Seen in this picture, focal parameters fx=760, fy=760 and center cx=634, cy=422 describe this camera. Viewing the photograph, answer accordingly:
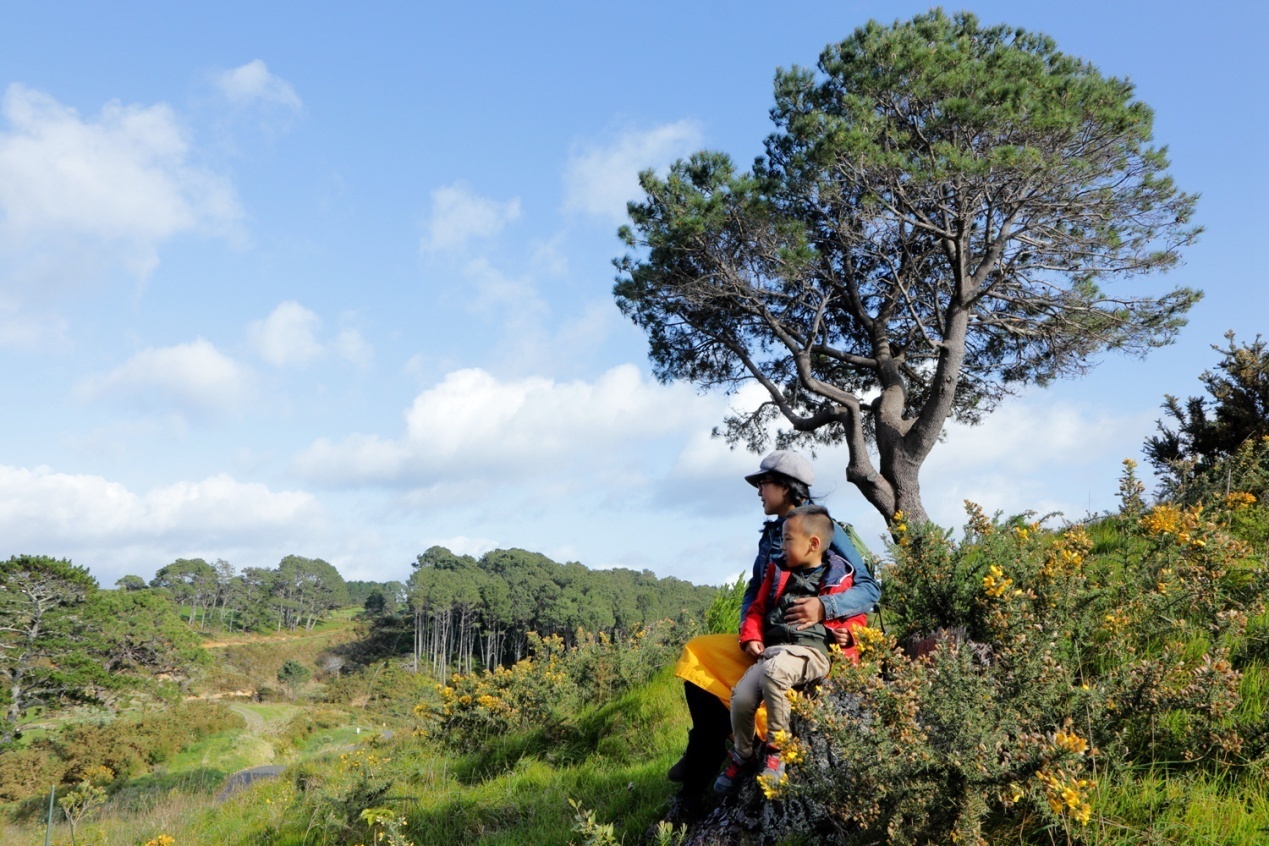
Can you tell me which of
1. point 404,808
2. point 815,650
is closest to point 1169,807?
point 815,650

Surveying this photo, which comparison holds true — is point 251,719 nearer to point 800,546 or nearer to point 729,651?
point 729,651

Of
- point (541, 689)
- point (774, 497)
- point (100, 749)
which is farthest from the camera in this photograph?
point (100, 749)

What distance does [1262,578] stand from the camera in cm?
360

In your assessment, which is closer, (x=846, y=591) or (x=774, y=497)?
(x=846, y=591)

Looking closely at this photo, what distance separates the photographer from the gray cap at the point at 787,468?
4109 mm

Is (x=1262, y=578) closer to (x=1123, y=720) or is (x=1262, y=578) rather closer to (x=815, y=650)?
(x=1123, y=720)

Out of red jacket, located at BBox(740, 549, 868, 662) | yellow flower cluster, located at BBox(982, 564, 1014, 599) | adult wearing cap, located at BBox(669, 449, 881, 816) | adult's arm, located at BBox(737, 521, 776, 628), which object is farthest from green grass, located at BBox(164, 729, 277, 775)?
yellow flower cluster, located at BBox(982, 564, 1014, 599)

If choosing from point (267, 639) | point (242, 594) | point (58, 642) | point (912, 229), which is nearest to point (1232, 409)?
point (912, 229)

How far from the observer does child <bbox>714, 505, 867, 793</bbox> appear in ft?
10.7

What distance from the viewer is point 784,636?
140 inches

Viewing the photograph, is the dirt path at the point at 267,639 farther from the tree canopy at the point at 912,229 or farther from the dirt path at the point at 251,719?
the tree canopy at the point at 912,229

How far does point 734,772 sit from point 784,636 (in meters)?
0.65

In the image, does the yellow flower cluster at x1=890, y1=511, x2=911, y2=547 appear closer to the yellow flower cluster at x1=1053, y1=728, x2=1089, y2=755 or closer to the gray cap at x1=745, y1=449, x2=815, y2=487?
the gray cap at x1=745, y1=449, x2=815, y2=487

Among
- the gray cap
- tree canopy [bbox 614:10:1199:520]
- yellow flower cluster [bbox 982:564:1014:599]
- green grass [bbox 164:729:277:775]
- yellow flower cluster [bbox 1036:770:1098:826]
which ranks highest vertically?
tree canopy [bbox 614:10:1199:520]
